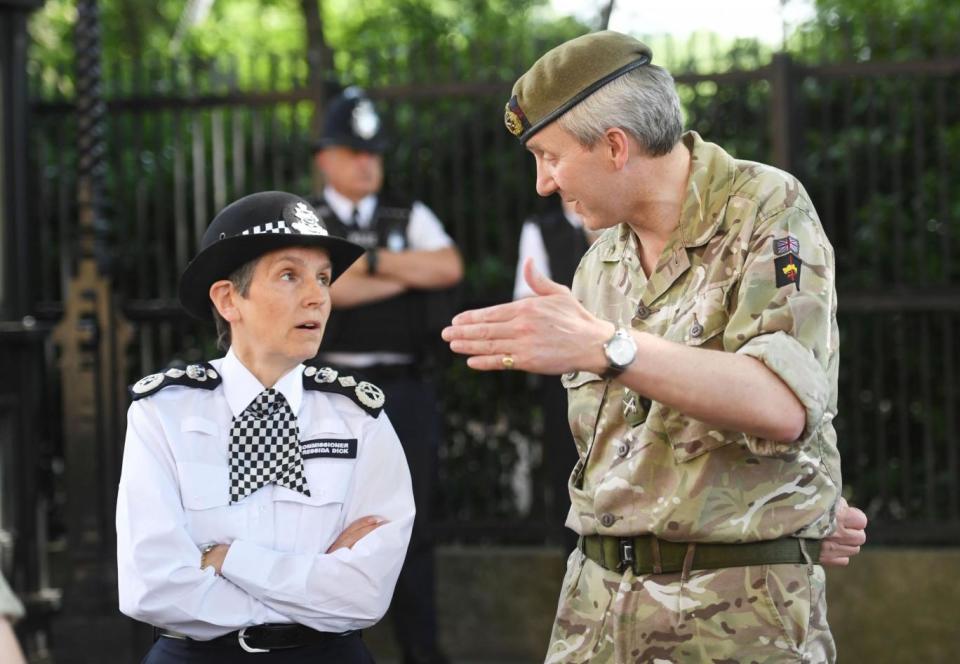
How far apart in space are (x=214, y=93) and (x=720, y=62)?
2.41 m

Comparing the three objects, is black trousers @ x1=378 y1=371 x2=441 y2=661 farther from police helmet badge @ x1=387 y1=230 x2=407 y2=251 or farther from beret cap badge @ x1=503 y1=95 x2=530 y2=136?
beret cap badge @ x1=503 y1=95 x2=530 y2=136

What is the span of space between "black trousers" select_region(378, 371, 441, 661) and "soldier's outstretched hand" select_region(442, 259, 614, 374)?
3360 mm

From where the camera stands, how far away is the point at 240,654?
2955 millimetres

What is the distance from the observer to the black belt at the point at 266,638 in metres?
2.95

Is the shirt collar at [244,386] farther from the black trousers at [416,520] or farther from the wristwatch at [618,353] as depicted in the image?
the black trousers at [416,520]

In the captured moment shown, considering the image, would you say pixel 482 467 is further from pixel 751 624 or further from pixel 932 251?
pixel 751 624

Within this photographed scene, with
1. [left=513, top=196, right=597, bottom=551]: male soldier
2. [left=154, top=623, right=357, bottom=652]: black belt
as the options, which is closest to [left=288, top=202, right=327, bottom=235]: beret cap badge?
[left=154, top=623, right=357, bottom=652]: black belt

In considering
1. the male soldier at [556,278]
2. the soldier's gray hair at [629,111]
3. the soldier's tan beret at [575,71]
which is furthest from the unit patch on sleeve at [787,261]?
the male soldier at [556,278]

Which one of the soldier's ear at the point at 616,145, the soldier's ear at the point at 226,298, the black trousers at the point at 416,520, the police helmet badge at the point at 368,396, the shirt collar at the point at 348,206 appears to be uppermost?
the shirt collar at the point at 348,206

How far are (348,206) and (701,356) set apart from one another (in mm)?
3647

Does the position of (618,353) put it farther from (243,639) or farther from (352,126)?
(352,126)

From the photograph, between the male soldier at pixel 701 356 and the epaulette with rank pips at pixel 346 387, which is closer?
the male soldier at pixel 701 356

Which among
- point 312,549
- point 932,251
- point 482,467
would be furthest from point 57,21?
point 312,549

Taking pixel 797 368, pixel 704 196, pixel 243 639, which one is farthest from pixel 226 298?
pixel 797 368
